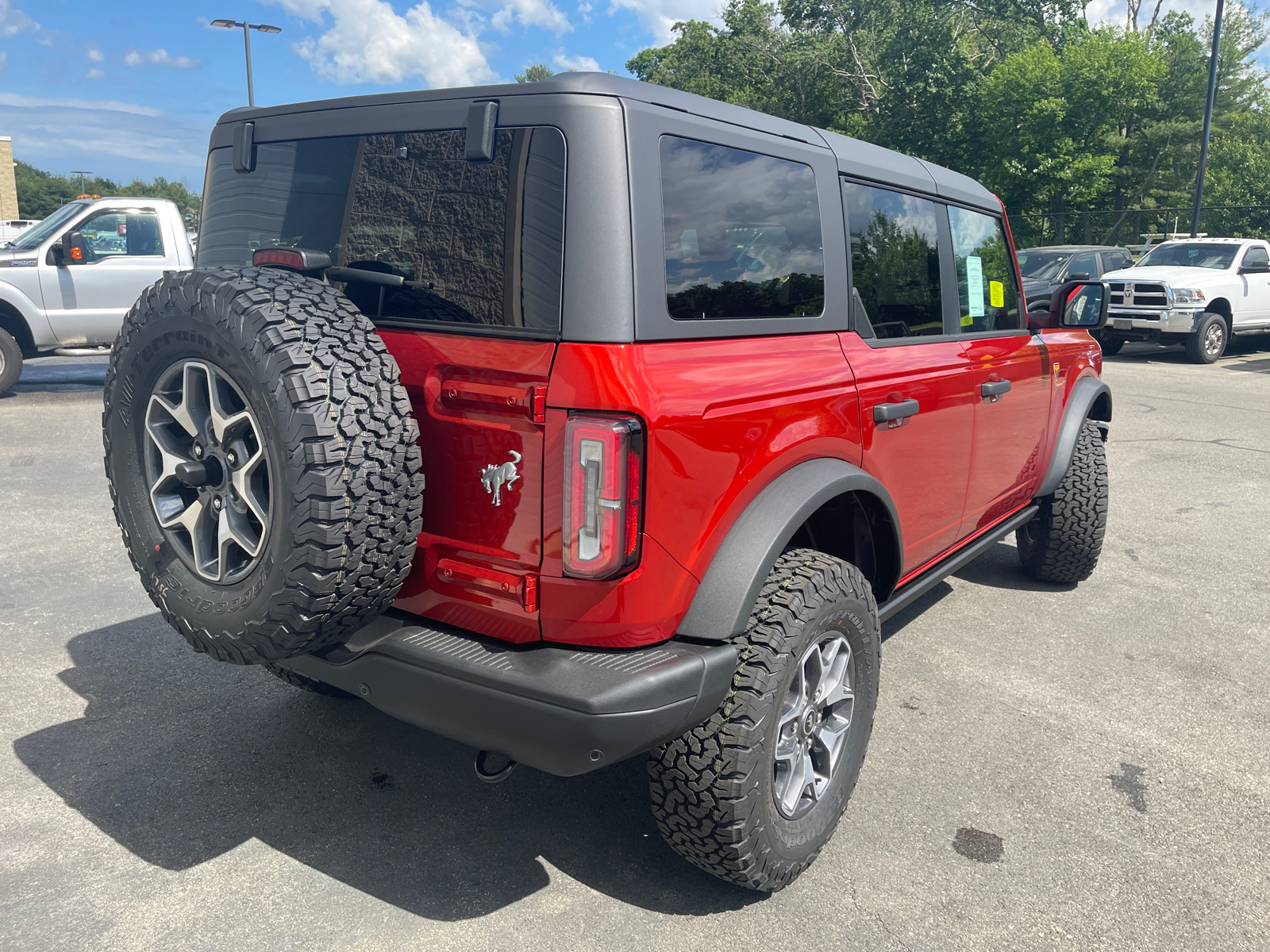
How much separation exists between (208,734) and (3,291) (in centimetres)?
886

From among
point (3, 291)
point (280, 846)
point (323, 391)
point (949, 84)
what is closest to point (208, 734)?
point (280, 846)

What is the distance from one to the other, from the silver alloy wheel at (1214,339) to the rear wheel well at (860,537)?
46.9 ft

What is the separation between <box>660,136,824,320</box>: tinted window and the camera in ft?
7.69

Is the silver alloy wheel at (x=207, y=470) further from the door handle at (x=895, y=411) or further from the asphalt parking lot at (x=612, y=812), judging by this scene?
the door handle at (x=895, y=411)

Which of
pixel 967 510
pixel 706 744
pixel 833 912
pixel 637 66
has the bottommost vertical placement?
pixel 833 912

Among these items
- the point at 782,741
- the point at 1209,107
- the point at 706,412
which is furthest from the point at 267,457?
the point at 1209,107

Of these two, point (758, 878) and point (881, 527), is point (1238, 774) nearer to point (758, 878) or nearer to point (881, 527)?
point (881, 527)

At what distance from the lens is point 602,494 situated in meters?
2.09

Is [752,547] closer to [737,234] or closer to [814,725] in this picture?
[814,725]

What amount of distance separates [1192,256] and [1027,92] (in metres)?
19.6

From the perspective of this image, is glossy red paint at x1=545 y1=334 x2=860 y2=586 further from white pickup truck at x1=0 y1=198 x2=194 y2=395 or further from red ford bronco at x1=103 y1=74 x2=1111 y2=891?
white pickup truck at x1=0 y1=198 x2=194 y2=395

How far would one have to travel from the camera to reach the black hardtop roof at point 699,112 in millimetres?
2242

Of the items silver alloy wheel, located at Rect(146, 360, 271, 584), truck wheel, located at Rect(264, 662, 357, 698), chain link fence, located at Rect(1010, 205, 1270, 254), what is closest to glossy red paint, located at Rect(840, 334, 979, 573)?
silver alloy wheel, located at Rect(146, 360, 271, 584)

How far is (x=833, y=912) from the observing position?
2508mm
